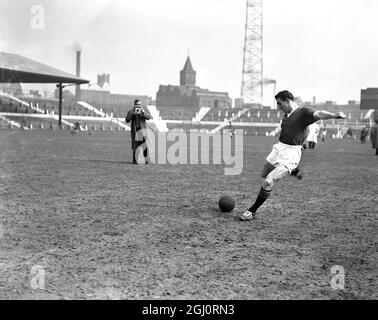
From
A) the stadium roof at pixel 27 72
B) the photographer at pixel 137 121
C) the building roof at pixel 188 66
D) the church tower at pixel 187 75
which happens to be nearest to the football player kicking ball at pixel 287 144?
the photographer at pixel 137 121

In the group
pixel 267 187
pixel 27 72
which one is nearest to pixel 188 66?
pixel 27 72

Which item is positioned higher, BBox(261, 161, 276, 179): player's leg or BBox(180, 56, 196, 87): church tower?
BBox(180, 56, 196, 87): church tower

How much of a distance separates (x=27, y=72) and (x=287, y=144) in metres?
37.2

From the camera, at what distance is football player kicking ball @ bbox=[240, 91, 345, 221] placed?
691cm

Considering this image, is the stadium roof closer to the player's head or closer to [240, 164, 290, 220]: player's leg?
the player's head

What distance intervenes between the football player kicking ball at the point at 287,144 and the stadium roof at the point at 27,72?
36.0 metres

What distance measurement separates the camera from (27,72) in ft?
132

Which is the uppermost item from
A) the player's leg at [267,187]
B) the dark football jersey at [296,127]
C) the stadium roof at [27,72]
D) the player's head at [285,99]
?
the stadium roof at [27,72]

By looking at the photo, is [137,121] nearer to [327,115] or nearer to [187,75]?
[327,115]

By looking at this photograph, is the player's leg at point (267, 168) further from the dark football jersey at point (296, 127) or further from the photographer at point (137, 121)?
the photographer at point (137, 121)

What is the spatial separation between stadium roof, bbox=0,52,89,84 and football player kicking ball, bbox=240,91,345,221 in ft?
118

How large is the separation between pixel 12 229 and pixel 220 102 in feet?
422

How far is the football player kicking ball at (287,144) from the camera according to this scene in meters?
6.91

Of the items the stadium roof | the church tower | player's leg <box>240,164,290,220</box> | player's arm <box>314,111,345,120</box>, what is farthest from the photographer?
the church tower
